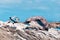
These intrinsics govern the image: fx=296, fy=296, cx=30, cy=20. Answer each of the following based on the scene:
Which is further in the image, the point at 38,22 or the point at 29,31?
the point at 38,22

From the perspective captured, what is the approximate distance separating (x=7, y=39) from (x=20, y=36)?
1.26m

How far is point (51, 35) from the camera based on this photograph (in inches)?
763

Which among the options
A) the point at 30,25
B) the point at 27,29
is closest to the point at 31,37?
the point at 27,29

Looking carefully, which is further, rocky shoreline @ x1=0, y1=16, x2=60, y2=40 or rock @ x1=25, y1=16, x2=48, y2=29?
rock @ x1=25, y1=16, x2=48, y2=29

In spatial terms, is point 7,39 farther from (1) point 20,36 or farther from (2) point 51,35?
(2) point 51,35

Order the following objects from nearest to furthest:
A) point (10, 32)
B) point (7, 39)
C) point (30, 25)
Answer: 1. point (7, 39)
2. point (10, 32)
3. point (30, 25)

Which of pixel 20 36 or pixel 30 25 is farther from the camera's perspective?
pixel 30 25

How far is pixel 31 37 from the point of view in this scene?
1795cm

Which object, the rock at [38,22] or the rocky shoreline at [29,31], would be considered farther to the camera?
the rock at [38,22]

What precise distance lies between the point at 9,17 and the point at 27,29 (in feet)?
7.49

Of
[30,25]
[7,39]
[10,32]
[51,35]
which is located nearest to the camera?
[7,39]

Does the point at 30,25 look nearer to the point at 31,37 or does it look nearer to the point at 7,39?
the point at 31,37

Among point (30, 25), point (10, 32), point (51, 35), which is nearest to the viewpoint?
point (10, 32)

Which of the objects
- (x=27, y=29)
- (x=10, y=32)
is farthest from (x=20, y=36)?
(x=27, y=29)
